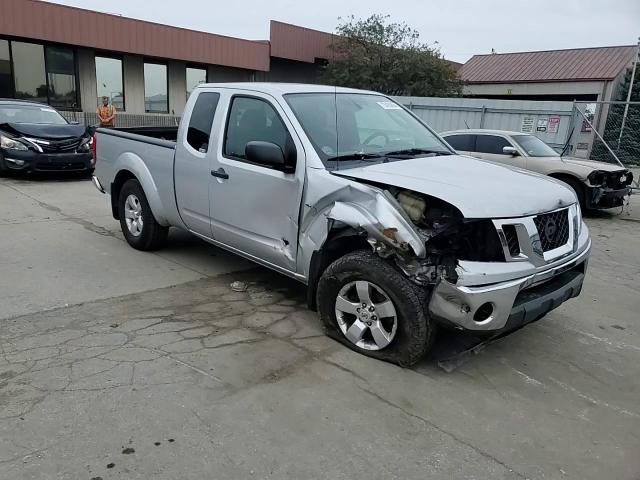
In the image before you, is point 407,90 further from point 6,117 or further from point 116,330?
point 116,330

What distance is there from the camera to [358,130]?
4.51 meters

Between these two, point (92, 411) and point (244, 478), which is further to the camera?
point (92, 411)

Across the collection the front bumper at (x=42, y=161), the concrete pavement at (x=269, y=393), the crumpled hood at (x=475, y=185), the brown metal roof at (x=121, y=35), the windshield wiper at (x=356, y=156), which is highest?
the brown metal roof at (x=121, y=35)

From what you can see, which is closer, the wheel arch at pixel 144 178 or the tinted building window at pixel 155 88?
the wheel arch at pixel 144 178

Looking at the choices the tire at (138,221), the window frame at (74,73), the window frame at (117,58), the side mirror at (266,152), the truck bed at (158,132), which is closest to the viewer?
the side mirror at (266,152)

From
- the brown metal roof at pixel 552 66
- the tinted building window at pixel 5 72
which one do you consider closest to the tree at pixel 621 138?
the brown metal roof at pixel 552 66

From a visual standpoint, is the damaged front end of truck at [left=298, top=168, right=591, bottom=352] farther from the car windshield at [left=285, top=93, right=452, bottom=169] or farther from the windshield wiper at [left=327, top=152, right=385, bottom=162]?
the car windshield at [left=285, top=93, right=452, bottom=169]

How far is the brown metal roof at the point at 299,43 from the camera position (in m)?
24.6

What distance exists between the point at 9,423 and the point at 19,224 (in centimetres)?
529

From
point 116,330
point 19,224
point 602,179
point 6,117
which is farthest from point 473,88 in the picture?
point 116,330

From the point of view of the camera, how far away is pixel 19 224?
7.40 metres

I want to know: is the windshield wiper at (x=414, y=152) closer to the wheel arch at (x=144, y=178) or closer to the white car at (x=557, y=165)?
the wheel arch at (x=144, y=178)

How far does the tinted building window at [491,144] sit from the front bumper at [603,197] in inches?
69.7

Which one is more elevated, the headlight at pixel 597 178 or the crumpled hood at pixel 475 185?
the crumpled hood at pixel 475 185
